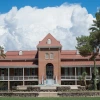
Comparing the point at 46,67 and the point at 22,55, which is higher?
the point at 22,55

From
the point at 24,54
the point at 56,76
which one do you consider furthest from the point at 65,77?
the point at 24,54

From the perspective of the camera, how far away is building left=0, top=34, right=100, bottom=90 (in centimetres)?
6525

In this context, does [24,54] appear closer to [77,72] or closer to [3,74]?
[3,74]

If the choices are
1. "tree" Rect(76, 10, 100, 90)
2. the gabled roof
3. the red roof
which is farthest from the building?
"tree" Rect(76, 10, 100, 90)

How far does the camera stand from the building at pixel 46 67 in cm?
6525

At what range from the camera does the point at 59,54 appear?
216 feet

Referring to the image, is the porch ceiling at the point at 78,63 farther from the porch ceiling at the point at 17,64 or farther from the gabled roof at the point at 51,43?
the porch ceiling at the point at 17,64

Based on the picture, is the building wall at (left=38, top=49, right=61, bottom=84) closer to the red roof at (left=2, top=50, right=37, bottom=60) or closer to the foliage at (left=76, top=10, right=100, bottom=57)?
the red roof at (left=2, top=50, right=37, bottom=60)

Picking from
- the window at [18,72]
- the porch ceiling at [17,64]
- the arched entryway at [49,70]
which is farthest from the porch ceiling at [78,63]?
the window at [18,72]

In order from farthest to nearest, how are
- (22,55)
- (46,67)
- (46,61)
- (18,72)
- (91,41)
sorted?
1. (22,55)
2. (18,72)
3. (46,67)
4. (46,61)
5. (91,41)

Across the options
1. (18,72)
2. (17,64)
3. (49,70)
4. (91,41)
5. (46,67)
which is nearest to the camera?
(91,41)

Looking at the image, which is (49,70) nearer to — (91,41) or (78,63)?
(78,63)

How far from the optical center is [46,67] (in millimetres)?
67562

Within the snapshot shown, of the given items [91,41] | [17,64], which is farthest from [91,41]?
[17,64]
